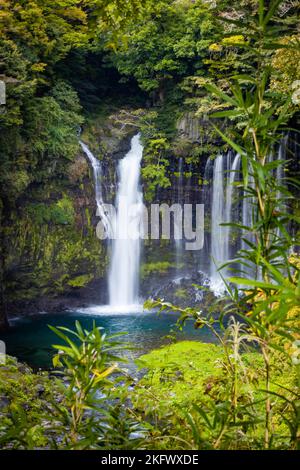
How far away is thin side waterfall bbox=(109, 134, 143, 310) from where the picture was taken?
13508 millimetres

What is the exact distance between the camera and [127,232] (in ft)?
44.7

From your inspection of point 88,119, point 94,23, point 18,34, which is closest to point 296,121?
point 88,119

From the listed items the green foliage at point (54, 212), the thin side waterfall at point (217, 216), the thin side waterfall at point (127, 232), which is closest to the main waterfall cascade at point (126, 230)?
the thin side waterfall at point (127, 232)

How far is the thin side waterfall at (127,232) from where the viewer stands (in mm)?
13508

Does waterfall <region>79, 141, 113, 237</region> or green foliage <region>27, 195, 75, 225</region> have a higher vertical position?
waterfall <region>79, 141, 113, 237</region>

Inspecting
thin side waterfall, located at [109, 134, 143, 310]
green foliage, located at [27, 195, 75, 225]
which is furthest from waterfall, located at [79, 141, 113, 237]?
green foliage, located at [27, 195, 75, 225]

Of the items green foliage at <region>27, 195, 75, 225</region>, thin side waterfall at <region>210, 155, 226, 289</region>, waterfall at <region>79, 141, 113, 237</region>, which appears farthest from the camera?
thin side waterfall at <region>210, 155, 226, 289</region>

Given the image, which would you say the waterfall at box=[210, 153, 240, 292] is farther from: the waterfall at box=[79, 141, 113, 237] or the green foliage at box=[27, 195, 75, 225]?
the green foliage at box=[27, 195, 75, 225]

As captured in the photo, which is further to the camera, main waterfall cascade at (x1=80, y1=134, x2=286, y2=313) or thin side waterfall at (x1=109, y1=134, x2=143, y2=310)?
thin side waterfall at (x1=109, y1=134, x2=143, y2=310)

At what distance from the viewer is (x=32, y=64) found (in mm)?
11477

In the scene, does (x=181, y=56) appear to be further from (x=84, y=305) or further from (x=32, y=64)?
(x=84, y=305)

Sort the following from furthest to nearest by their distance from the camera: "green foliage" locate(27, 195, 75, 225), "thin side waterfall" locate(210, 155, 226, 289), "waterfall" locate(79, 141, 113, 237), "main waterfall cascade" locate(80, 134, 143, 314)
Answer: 1. "main waterfall cascade" locate(80, 134, 143, 314)
2. "thin side waterfall" locate(210, 155, 226, 289)
3. "waterfall" locate(79, 141, 113, 237)
4. "green foliage" locate(27, 195, 75, 225)

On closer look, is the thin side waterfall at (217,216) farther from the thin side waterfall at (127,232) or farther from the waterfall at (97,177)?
the waterfall at (97,177)
